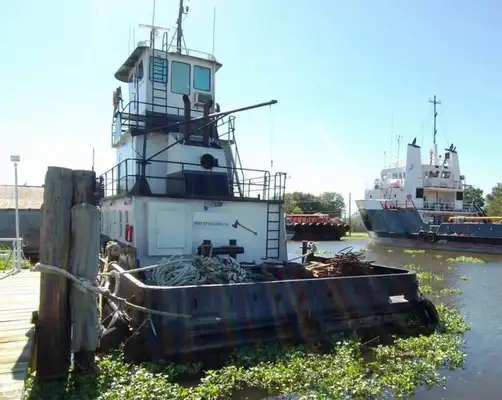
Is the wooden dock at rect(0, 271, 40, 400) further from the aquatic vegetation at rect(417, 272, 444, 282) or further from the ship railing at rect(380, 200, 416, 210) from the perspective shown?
the ship railing at rect(380, 200, 416, 210)

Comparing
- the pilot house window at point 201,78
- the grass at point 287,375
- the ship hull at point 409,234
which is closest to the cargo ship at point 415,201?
the ship hull at point 409,234

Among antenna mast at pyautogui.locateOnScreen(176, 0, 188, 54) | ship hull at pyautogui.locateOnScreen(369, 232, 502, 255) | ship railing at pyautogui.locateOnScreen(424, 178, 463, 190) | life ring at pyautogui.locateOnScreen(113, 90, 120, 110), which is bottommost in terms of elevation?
ship hull at pyautogui.locateOnScreen(369, 232, 502, 255)

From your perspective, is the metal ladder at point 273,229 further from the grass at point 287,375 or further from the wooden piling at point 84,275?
the wooden piling at point 84,275

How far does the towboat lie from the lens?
7023mm

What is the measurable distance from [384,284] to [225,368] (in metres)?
3.91

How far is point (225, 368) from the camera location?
6.41 m

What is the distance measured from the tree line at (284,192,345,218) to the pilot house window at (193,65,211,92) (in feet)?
193

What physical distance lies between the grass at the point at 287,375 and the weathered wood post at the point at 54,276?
272 millimetres

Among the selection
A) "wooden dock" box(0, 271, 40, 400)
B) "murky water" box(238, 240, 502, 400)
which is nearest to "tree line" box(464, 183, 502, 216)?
"murky water" box(238, 240, 502, 400)

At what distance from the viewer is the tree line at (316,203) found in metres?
78.5

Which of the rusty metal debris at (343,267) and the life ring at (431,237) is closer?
the rusty metal debris at (343,267)

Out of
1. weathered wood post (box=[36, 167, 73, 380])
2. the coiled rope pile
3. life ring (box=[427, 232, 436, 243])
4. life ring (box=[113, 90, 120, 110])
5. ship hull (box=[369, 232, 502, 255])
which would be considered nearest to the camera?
weathered wood post (box=[36, 167, 73, 380])

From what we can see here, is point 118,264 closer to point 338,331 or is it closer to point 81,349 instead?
point 81,349

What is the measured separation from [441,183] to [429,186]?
1323 mm
